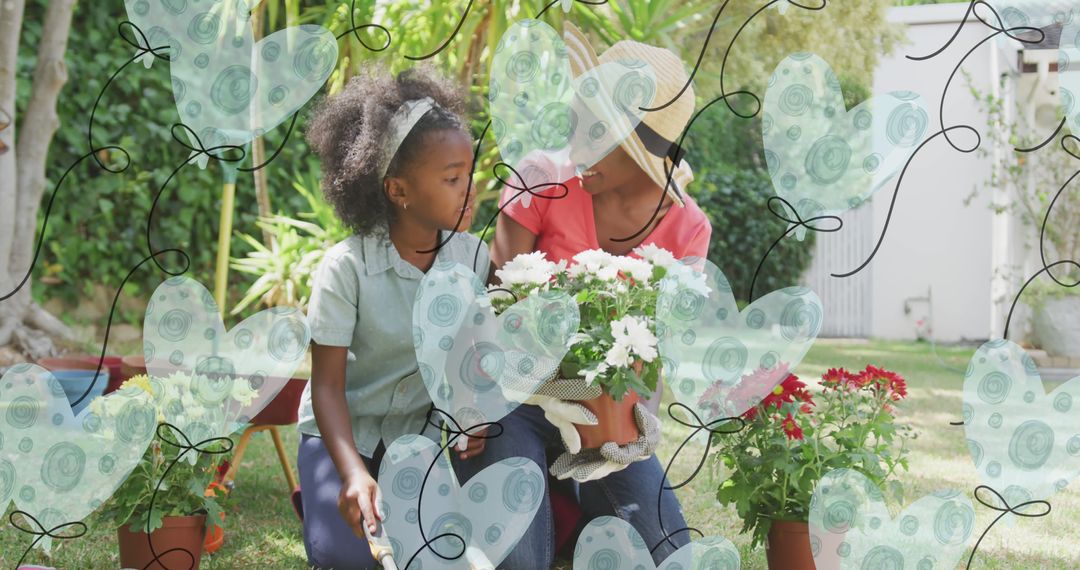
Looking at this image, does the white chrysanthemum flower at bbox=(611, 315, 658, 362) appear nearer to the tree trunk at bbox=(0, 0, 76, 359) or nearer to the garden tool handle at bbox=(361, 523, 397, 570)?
the garden tool handle at bbox=(361, 523, 397, 570)

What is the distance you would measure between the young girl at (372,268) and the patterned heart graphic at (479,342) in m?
0.14

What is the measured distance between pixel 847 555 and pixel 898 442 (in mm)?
2407

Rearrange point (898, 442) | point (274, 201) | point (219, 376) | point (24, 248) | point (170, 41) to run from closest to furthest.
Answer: point (170, 41) → point (219, 376) → point (898, 442) → point (24, 248) → point (274, 201)

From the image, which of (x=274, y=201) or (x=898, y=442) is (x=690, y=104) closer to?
(x=898, y=442)

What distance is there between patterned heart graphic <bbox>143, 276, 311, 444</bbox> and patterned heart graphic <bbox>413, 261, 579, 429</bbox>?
0.23 meters

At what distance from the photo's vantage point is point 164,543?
1842 mm

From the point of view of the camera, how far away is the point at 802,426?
5.92 ft

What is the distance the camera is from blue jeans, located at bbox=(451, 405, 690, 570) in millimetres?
1876

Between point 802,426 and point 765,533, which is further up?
point 802,426

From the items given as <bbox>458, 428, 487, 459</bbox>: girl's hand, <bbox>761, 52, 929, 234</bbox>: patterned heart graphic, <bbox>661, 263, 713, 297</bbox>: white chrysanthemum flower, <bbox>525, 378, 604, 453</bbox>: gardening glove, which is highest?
<bbox>761, 52, 929, 234</bbox>: patterned heart graphic

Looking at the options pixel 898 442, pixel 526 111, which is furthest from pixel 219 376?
pixel 898 442

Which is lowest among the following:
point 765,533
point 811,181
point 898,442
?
point 898,442

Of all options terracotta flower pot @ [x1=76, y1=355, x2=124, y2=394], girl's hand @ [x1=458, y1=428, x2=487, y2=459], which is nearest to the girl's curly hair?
girl's hand @ [x1=458, y1=428, x2=487, y2=459]

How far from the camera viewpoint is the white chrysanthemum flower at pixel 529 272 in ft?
5.30
